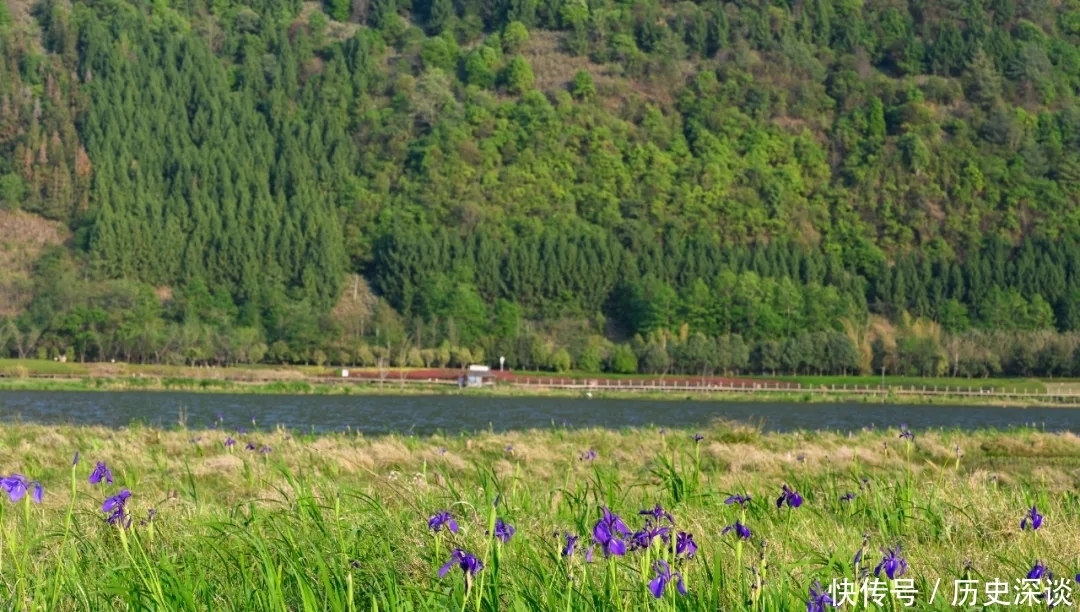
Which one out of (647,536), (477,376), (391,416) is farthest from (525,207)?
(647,536)

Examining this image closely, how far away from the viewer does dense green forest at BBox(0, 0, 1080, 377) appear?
12081cm

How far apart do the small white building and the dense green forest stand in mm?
9947

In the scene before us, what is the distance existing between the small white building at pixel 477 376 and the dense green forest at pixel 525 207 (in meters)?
9.95

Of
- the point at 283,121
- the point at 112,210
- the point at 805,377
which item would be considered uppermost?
the point at 283,121

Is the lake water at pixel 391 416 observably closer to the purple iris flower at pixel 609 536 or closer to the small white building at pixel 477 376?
the small white building at pixel 477 376

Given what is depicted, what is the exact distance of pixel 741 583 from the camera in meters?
7.46

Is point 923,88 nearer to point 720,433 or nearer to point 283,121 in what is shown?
point 283,121

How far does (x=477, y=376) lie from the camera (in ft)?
337

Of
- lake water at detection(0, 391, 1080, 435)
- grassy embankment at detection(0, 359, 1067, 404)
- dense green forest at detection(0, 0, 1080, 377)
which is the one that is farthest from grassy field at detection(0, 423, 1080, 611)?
dense green forest at detection(0, 0, 1080, 377)

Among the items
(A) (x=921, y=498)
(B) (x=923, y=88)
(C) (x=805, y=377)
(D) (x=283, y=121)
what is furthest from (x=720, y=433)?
(B) (x=923, y=88)

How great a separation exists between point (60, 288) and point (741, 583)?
119769mm

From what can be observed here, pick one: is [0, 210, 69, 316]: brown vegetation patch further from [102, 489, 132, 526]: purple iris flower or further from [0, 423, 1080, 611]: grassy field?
[102, 489, 132, 526]: purple iris flower

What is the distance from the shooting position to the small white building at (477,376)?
10131 centimetres

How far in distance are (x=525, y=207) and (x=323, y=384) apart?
5813 centimetres
